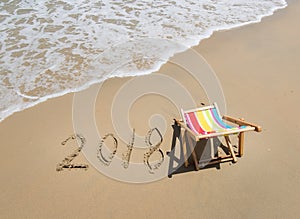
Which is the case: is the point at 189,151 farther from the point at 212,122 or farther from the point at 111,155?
the point at 111,155

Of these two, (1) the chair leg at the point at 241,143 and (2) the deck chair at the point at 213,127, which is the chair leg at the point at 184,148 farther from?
(1) the chair leg at the point at 241,143

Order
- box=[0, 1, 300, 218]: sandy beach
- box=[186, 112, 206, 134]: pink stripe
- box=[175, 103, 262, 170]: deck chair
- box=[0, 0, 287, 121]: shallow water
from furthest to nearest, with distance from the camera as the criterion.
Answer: box=[0, 0, 287, 121]: shallow water, box=[186, 112, 206, 134]: pink stripe, box=[175, 103, 262, 170]: deck chair, box=[0, 1, 300, 218]: sandy beach

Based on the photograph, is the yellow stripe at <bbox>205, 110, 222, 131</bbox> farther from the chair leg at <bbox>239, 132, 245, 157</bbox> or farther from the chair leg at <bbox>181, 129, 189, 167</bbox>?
the chair leg at <bbox>181, 129, 189, 167</bbox>

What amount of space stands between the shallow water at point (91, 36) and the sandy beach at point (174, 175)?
49 centimetres

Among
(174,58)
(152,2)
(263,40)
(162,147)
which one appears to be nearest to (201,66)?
(174,58)

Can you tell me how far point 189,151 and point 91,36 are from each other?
3775mm

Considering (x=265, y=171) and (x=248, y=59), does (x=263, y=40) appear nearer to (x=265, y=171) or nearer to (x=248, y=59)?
(x=248, y=59)

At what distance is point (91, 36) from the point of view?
20.3ft

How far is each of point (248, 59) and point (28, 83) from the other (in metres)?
3.76

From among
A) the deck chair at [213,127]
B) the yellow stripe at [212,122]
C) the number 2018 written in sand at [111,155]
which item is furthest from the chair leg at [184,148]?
the yellow stripe at [212,122]

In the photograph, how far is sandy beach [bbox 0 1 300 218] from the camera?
9.68 ft

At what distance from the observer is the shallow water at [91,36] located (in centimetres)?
485

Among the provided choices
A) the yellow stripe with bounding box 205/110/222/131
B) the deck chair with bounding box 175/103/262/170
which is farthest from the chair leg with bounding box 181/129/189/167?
the yellow stripe with bounding box 205/110/222/131

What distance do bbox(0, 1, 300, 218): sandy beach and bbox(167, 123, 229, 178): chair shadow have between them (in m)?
0.08
